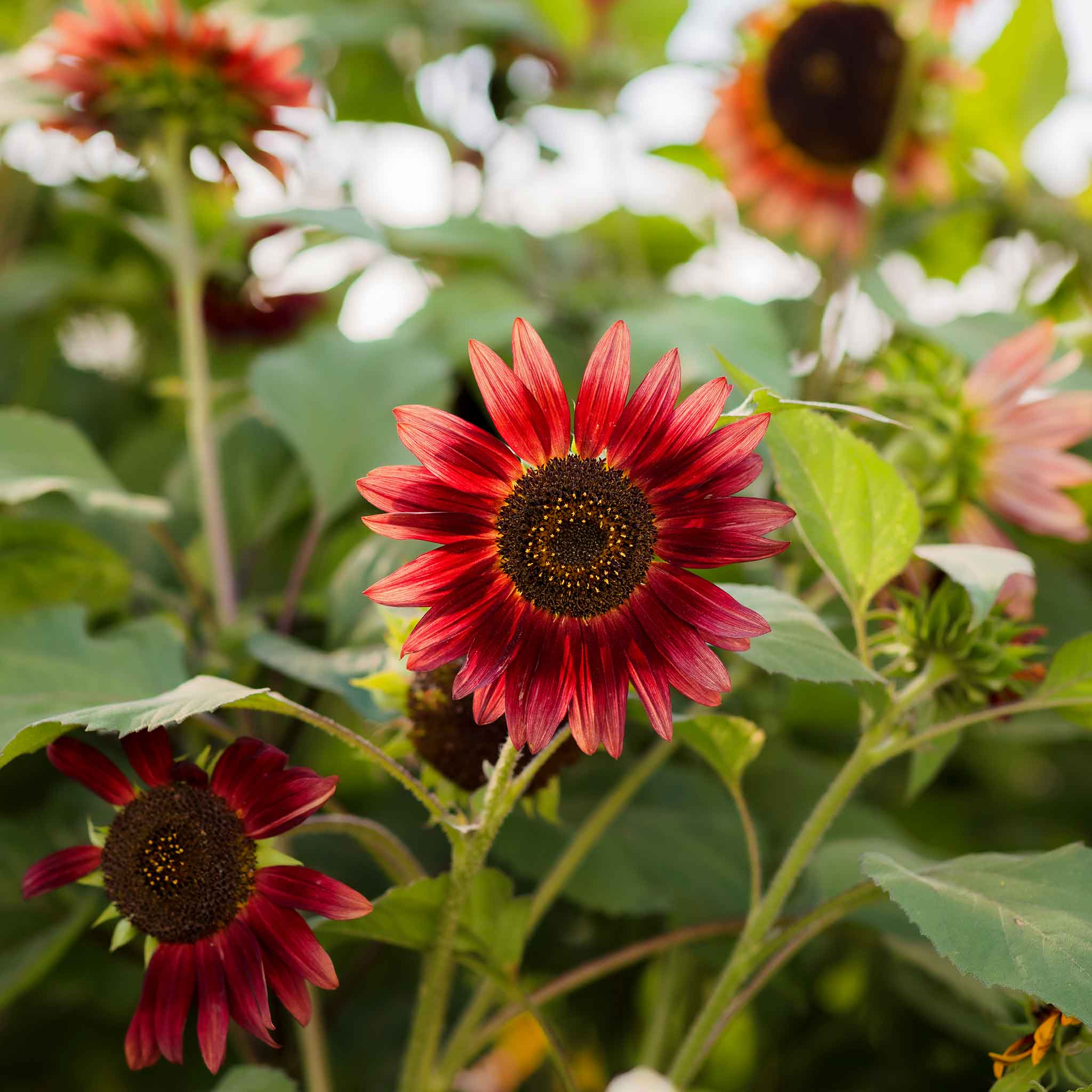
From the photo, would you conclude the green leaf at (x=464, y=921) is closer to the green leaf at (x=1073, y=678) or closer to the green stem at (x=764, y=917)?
the green stem at (x=764, y=917)

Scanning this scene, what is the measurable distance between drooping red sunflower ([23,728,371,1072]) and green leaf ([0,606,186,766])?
2.1 inches

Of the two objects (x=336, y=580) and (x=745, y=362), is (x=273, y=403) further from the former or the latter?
(x=745, y=362)

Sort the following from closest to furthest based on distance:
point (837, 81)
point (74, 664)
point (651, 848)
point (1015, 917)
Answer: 1. point (1015, 917)
2. point (74, 664)
3. point (651, 848)
4. point (837, 81)

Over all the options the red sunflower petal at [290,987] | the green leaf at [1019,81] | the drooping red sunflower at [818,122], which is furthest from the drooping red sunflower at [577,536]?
the green leaf at [1019,81]

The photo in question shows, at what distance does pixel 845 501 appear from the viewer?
38cm

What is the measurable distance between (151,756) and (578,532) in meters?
0.15

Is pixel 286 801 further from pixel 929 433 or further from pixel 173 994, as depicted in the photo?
pixel 929 433

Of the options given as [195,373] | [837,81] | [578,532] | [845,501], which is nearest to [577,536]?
[578,532]

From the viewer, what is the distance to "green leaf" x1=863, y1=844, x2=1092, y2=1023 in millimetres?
300

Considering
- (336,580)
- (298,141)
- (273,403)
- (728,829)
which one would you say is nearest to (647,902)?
(728,829)

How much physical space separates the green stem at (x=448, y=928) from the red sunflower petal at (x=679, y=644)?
0.06 meters

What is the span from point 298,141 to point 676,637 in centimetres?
41

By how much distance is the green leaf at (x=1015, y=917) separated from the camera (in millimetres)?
300

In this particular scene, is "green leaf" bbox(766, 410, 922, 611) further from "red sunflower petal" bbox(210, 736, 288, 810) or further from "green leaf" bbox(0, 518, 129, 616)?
"green leaf" bbox(0, 518, 129, 616)
